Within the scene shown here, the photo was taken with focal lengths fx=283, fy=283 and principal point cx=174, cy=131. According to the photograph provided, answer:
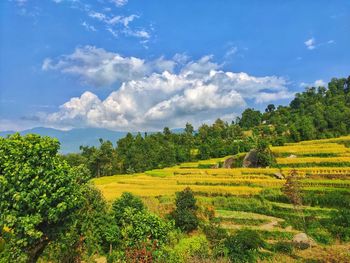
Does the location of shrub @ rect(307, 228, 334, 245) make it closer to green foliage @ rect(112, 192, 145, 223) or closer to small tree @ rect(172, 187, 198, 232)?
small tree @ rect(172, 187, 198, 232)

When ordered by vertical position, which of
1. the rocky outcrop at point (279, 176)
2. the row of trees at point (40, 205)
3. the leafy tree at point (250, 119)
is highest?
the leafy tree at point (250, 119)

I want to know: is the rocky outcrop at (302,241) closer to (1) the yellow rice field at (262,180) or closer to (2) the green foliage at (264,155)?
(1) the yellow rice field at (262,180)

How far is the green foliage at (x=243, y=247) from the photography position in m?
14.7

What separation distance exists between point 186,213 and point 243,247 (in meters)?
7.69

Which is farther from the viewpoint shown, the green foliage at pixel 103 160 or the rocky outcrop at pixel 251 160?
the green foliage at pixel 103 160

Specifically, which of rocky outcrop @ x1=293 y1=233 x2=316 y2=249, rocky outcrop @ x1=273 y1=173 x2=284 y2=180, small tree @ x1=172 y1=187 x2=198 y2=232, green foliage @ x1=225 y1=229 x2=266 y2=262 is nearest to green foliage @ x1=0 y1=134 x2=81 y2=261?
green foliage @ x1=225 y1=229 x2=266 y2=262

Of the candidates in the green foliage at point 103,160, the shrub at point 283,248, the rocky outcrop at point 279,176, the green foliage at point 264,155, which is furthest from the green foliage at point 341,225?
the green foliage at point 103,160

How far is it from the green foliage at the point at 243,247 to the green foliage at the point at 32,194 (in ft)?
28.3

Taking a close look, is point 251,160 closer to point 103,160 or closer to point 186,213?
point 186,213

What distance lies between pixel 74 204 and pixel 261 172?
33672mm

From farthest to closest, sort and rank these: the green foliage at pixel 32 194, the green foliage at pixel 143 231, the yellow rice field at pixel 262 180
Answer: the yellow rice field at pixel 262 180, the green foliage at pixel 143 231, the green foliage at pixel 32 194

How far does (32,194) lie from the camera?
10.0m

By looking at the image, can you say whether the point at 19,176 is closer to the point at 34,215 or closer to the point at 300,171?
the point at 34,215

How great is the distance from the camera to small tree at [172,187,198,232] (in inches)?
894
